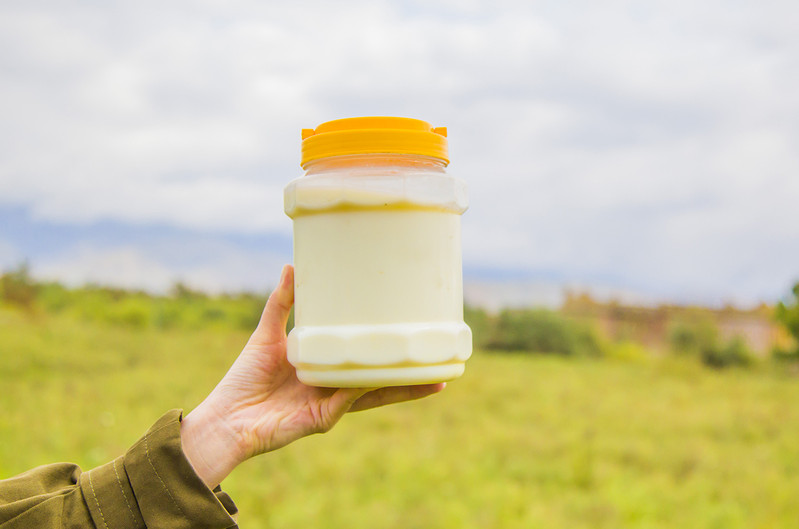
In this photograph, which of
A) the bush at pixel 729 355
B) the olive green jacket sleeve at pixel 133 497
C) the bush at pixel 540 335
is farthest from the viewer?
the bush at pixel 540 335

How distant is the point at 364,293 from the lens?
1.65 meters

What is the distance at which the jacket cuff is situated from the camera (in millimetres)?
1571

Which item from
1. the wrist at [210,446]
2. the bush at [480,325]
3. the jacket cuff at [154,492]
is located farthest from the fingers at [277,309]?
the bush at [480,325]

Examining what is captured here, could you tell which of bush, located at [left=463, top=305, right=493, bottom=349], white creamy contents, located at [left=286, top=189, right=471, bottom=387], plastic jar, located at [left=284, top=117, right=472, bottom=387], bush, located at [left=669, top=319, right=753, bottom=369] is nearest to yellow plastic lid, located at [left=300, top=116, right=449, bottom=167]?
plastic jar, located at [left=284, top=117, right=472, bottom=387]

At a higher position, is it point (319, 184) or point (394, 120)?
point (394, 120)

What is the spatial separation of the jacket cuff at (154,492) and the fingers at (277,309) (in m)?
0.38

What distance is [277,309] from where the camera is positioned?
6.27 feet

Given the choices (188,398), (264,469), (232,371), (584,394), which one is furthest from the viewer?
(584,394)

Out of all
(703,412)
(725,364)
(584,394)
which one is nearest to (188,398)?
(584,394)

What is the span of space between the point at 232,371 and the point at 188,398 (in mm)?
6927

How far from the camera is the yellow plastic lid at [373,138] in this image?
168cm

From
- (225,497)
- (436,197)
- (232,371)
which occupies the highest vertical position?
(436,197)

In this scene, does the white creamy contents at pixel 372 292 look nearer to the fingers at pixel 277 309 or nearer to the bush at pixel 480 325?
the fingers at pixel 277 309

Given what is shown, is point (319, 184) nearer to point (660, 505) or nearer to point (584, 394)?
point (660, 505)
